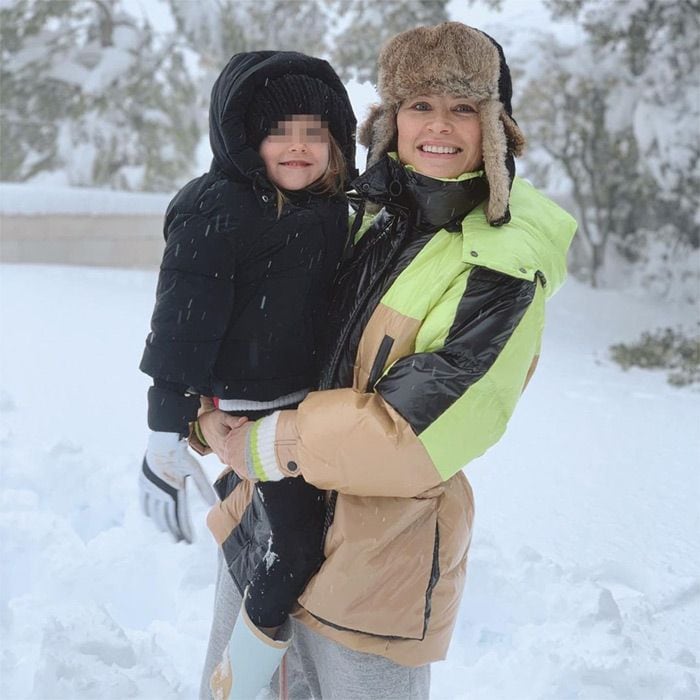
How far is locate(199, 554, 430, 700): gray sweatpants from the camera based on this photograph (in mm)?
1821

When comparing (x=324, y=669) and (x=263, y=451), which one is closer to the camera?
(x=263, y=451)

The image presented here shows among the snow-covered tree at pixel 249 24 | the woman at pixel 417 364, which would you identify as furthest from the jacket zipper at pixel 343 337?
the snow-covered tree at pixel 249 24

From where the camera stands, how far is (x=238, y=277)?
Answer: 1.96 meters

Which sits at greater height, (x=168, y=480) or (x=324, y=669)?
(x=168, y=480)

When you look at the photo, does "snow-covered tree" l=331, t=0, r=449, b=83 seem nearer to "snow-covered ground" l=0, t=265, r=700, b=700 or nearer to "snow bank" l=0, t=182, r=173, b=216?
"snow bank" l=0, t=182, r=173, b=216

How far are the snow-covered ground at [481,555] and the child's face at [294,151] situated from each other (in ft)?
6.04

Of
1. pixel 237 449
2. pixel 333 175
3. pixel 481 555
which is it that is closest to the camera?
pixel 237 449

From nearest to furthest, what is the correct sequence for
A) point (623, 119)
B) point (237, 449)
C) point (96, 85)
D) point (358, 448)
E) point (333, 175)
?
point (358, 448), point (237, 449), point (333, 175), point (623, 119), point (96, 85)

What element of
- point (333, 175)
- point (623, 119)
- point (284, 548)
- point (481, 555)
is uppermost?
point (333, 175)

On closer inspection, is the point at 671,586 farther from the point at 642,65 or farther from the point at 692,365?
the point at 642,65

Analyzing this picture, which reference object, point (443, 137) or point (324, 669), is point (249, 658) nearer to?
point (324, 669)

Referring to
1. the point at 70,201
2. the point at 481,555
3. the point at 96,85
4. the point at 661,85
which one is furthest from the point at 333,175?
the point at 96,85

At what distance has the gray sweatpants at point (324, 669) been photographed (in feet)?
5.98

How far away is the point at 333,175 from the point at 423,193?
15.6 inches
